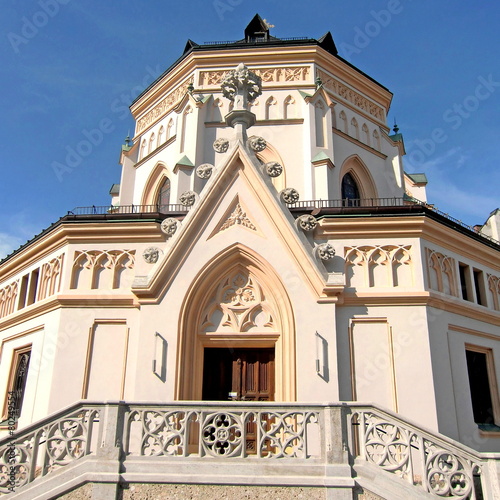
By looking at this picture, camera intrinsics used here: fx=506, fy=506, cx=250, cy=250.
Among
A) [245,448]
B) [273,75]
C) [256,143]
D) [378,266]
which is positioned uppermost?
[273,75]

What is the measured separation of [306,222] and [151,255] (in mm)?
4210

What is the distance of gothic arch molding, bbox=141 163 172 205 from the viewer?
71.2ft

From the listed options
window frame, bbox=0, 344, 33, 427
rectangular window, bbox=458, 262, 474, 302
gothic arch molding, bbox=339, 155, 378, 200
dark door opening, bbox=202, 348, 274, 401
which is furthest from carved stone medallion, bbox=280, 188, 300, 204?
window frame, bbox=0, 344, 33, 427

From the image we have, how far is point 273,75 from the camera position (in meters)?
21.1

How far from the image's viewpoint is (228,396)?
42.5ft

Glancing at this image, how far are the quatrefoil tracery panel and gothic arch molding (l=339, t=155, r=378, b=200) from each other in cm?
941

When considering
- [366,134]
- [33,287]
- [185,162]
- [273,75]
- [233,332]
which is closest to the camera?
[233,332]

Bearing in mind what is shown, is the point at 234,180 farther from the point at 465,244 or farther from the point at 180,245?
the point at 465,244

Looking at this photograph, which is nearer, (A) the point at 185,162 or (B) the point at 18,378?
(B) the point at 18,378

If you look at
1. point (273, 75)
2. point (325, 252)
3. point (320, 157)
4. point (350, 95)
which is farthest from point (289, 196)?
point (350, 95)

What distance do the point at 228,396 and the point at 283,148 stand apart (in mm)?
10558

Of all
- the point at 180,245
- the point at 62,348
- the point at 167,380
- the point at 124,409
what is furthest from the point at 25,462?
the point at 180,245

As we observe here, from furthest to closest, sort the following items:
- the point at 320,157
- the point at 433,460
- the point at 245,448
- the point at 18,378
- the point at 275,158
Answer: the point at 275,158 → the point at 320,157 → the point at 18,378 → the point at 245,448 → the point at 433,460

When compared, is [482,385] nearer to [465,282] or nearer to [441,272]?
[465,282]
